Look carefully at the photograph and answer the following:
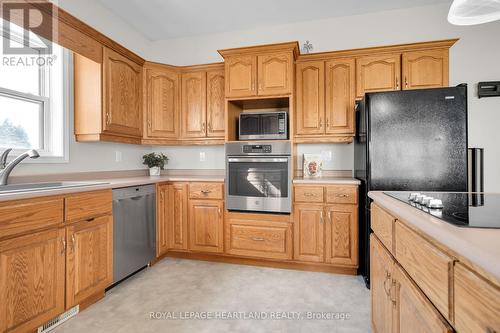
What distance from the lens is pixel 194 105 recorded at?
10.6ft

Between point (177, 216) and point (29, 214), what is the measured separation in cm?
153

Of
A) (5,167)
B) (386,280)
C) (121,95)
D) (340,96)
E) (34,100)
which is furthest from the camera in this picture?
(340,96)

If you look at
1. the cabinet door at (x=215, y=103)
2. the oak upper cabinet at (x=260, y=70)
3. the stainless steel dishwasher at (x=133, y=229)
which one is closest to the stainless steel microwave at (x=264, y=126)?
the oak upper cabinet at (x=260, y=70)

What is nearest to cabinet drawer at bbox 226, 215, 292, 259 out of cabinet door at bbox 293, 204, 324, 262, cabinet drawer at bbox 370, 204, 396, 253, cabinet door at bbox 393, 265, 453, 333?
cabinet door at bbox 293, 204, 324, 262

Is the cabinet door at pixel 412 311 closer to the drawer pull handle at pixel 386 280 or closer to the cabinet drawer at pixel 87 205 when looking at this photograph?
the drawer pull handle at pixel 386 280

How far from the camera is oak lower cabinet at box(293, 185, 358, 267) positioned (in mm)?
2486

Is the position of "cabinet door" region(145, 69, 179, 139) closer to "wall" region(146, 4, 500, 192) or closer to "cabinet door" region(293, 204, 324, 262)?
"wall" region(146, 4, 500, 192)

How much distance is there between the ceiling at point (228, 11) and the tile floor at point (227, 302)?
286 cm

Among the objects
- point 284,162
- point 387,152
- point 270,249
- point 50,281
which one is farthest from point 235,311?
point 387,152

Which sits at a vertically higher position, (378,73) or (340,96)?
(378,73)

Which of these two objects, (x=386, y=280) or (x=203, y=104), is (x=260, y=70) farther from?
(x=386, y=280)

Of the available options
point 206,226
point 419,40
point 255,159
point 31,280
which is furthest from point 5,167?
point 419,40

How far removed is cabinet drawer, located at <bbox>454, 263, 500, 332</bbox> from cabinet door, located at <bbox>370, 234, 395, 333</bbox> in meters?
0.53

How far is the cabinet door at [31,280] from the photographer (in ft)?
4.58
